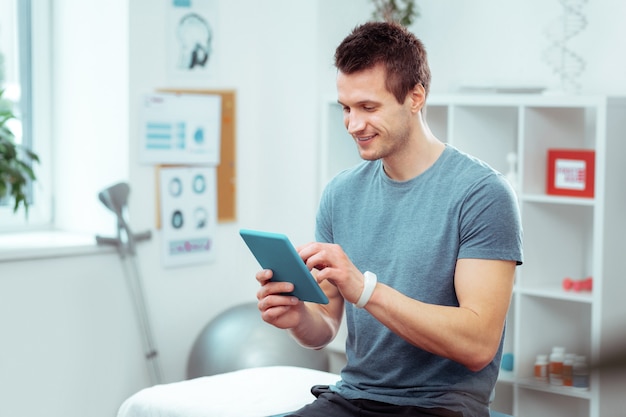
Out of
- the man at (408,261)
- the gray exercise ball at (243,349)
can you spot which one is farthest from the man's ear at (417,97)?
the gray exercise ball at (243,349)

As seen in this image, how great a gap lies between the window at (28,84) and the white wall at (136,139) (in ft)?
0.18

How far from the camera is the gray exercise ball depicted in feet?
9.36

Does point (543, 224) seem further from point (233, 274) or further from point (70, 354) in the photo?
point (70, 354)

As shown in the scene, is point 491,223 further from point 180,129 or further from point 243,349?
point 180,129

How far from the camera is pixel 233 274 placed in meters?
3.41

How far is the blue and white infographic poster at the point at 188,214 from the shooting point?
3156 mm

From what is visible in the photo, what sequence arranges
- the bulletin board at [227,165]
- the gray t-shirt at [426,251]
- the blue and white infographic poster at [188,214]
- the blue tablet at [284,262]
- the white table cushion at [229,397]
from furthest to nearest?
1. the bulletin board at [227,165]
2. the blue and white infographic poster at [188,214]
3. the white table cushion at [229,397]
4. the gray t-shirt at [426,251]
5. the blue tablet at [284,262]

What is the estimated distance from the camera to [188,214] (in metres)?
3.23

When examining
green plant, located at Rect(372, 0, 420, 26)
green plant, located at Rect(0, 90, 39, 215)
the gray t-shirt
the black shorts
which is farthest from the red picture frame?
green plant, located at Rect(0, 90, 39, 215)

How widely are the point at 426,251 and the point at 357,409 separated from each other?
0.32 meters

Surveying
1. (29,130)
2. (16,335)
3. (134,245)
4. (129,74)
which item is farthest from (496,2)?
(16,335)

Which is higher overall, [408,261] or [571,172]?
[571,172]

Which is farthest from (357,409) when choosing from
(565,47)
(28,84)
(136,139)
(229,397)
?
(28,84)

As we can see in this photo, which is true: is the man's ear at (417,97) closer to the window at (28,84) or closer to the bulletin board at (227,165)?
the bulletin board at (227,165)
